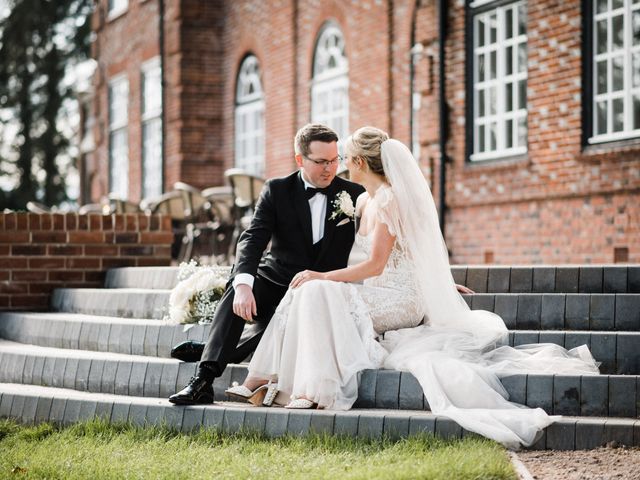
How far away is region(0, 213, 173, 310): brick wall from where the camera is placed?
9.92m

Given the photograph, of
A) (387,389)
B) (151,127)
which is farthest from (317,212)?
(151,127)

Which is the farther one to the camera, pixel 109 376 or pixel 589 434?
pixel 109 376

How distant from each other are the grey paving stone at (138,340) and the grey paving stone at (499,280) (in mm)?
2383

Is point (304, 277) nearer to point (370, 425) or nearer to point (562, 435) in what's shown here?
point (370, 425)

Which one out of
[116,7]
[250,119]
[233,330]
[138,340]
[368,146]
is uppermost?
[116,7]

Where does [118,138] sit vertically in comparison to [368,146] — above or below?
above

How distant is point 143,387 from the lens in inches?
272

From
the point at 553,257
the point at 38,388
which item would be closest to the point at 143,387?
the point at 38,388

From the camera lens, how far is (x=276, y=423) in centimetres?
590

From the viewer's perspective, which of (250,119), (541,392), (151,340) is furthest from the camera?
(250,119)

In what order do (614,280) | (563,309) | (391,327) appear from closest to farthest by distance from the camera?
(391,327) < (563,309) < (614,280)

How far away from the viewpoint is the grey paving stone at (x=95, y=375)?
7180 mm

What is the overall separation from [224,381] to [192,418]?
602 mm

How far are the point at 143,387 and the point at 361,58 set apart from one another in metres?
9.27
